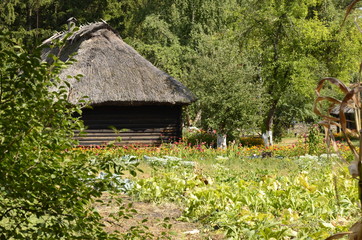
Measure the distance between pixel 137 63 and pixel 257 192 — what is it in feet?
41.5

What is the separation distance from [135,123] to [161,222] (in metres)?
11.8

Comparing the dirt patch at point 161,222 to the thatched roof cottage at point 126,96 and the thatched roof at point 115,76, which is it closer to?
the thatched roof at point 115,76

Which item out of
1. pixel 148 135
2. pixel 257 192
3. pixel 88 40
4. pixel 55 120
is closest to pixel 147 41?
pixel 88 40

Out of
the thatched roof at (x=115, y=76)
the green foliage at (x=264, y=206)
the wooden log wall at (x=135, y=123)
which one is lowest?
the green foliage at (x=264, y=206)

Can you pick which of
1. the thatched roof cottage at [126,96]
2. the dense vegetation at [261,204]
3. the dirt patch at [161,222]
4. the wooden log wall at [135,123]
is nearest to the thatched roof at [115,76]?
the thatched roof cottage at [126,96]

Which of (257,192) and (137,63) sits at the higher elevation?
(137,63)

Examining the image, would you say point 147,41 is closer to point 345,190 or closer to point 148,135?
point 148,135

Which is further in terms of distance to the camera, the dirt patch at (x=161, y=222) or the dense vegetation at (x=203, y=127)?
the dirt patch at (x=161, y=222)

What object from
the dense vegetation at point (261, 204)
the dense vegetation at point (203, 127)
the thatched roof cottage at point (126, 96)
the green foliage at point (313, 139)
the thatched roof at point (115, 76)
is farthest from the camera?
the thatched roof cottage at point (126, 96)

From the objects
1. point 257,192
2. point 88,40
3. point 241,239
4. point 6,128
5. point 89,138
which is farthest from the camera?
point 88,40

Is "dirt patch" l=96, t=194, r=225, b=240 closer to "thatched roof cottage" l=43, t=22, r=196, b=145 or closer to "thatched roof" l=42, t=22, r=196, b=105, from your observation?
"thatched roof" l=42, t=22, r=196, b=105

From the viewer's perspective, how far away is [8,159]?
8.00 ft

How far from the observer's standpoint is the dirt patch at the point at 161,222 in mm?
4758

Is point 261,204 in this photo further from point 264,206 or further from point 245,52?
point 245,52
